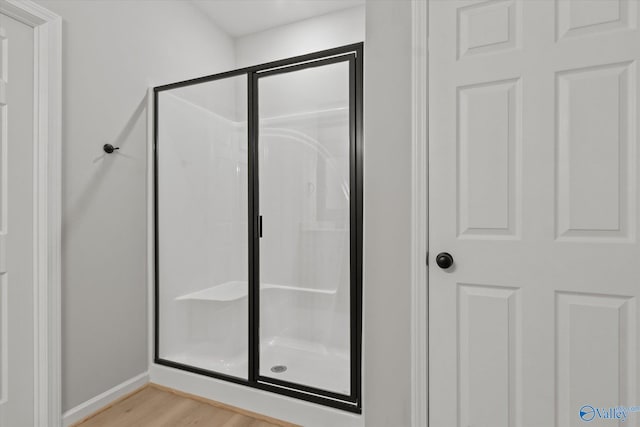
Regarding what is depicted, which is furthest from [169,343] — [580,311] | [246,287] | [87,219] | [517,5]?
[517,5]

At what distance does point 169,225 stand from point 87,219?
18.3 inches

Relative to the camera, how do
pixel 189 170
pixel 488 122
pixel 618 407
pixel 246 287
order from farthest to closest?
pixel 189 170 < pixel 246 287 < pixel 488 122 < pixel 618 407

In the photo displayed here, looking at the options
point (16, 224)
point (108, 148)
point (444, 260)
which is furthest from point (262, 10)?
point (444, 260)

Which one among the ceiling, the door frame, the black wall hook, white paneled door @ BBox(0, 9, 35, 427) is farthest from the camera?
the ceiling

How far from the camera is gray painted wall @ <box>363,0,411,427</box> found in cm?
139

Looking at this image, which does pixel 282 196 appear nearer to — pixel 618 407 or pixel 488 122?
pixel 488 122

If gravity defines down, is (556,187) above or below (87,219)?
above

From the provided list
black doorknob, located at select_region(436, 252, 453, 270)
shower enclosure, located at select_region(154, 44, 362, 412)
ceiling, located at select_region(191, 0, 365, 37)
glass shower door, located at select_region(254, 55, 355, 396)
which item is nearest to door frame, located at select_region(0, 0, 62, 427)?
shower enclosure, located at select_region(154, 44, 362, 412)

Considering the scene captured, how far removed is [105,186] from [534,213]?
2134 mm

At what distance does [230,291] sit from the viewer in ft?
6.92

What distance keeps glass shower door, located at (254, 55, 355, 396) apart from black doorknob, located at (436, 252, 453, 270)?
0.60 m

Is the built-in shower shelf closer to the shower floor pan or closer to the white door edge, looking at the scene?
the shower floor pan

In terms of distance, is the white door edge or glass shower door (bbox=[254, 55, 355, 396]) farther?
glass shower door (bbox=[254, 55, 355, 396])

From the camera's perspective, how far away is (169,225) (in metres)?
2.25
